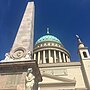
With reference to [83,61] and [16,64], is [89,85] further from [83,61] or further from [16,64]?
[16,64]

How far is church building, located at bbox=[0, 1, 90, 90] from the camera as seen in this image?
9.08 m

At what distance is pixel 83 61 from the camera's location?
1581 inches

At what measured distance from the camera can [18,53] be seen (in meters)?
10.5

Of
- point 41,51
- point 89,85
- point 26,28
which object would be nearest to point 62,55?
point 41,51

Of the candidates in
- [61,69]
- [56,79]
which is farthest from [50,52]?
[56,79]

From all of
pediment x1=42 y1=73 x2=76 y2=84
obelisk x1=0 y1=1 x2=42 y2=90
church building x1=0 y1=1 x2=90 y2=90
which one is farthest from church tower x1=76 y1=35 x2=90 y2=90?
obelisk x1=0 y1=1 x2=42 y2=90

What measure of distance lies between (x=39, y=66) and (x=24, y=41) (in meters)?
31.6

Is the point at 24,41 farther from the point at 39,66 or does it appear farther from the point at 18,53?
the point at 39,66

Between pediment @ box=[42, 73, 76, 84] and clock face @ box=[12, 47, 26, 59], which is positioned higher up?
pediment @ box=[42, 73, 76, 84]

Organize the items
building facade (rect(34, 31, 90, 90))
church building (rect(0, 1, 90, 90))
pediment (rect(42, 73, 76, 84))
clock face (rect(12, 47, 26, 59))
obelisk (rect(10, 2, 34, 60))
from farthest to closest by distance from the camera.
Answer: building facade (rect(34, 31, 90, 90)) → pediment (rect(42, 73, 76, 84)) → obelisk (rect(10, 2, 34, 60)) → clock face (rect(12, 47, 26, 59)) → church building (rect(0, 1, 90, 90))

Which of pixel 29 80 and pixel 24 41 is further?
pixel 24 41

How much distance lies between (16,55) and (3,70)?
1.23m

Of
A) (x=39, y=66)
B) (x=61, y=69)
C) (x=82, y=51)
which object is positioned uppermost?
(x=82, y=51)

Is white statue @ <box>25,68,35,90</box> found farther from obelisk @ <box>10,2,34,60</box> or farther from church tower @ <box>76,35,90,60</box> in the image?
church tower @ <box>76,35,90,60</box>
